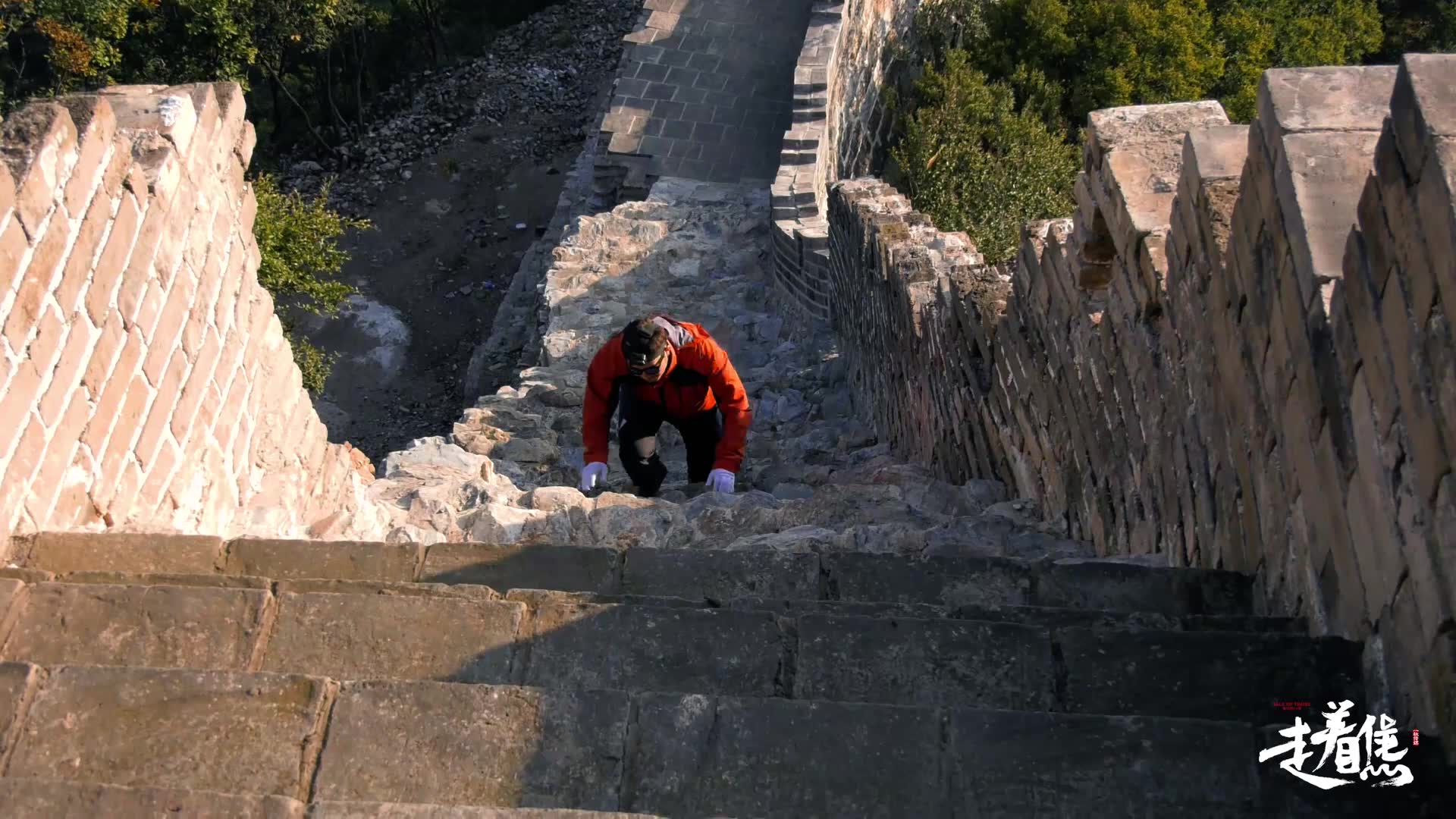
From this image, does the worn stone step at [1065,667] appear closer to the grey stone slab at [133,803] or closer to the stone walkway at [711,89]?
the grey stone slab at [133,803]

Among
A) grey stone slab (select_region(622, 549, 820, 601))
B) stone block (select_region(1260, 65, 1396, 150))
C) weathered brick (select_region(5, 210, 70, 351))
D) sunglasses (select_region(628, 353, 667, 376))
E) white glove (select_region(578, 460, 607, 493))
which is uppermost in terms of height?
stone block (select_region(1260, 65, 1396, 150))

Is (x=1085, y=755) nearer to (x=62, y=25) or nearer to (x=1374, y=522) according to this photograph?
(x=1374, y=522)

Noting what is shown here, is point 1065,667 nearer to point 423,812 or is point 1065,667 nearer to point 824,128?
point 423,812

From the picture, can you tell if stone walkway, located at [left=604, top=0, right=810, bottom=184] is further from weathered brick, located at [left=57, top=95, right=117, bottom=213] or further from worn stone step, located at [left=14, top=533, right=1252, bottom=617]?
worn stone step, located at [left=14, top=533, right=1252, bottom=617]

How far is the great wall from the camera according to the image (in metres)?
2.51

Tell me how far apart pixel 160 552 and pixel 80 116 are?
1211mm

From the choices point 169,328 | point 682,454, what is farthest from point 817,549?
point 682,454

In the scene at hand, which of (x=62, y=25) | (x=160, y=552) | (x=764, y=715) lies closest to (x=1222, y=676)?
(x=764, y=715)

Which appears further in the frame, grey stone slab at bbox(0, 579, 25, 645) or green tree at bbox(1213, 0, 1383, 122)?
green tree at bbox(1213, 0, 1383, 122)

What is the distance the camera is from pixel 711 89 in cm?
1270

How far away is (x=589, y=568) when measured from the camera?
3.73 m

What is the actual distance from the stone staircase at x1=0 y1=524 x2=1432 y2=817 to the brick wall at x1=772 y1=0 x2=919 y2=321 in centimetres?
641

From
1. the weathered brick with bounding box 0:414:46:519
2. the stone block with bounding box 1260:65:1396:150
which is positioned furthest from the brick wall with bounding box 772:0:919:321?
the weathered brick with bounding box 0:414:46:519

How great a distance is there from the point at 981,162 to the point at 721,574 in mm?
8523
